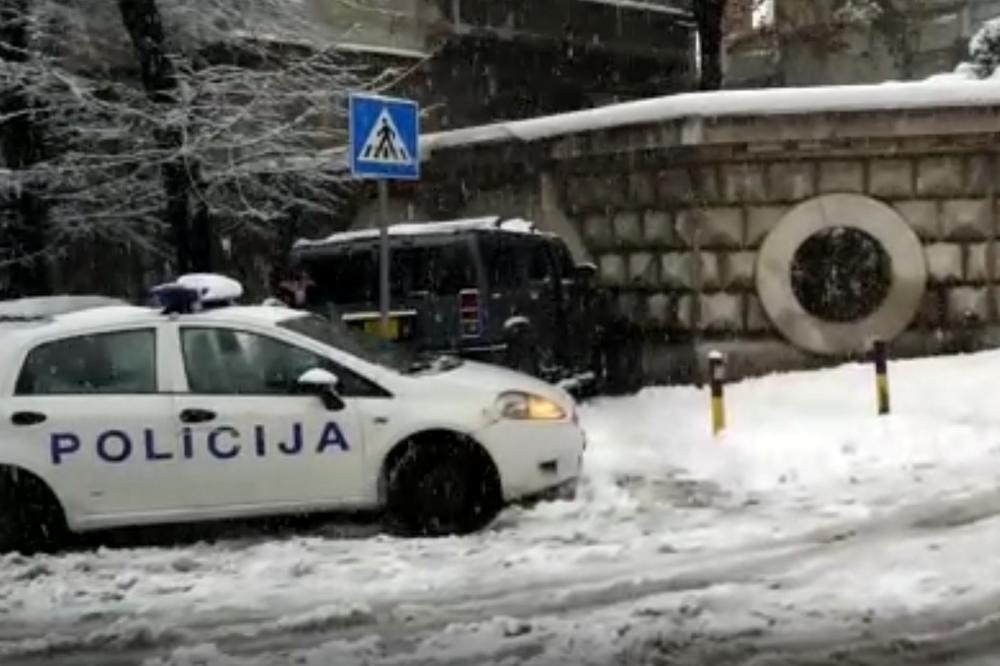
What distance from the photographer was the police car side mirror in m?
8.48

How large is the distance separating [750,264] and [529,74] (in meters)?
14.3

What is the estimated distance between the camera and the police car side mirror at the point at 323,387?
27.8 ft

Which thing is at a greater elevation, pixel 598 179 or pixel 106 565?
pixel 598 179

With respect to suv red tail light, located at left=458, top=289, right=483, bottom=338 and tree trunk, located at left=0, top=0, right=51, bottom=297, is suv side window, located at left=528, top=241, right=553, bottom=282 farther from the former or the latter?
tree trunk, located at left=0, top=0, right=51, bottom=297

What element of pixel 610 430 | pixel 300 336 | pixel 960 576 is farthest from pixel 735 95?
pixel 960 576

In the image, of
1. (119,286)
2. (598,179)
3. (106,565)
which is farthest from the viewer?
(119,286)

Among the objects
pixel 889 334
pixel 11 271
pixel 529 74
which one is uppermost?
pixel 529 74

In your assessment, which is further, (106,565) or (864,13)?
(864,13)

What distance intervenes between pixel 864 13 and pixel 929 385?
16.2m

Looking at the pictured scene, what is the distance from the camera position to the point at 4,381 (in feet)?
27.8

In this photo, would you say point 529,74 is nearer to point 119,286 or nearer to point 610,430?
point 119,286

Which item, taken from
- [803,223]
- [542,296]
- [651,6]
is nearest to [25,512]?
[542,296]

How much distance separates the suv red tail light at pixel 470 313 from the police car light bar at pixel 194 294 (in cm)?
336

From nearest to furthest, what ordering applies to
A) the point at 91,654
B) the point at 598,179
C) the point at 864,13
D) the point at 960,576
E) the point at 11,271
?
the point at 91,654
the point at 960,576
the point at 598,179
the point at 11,271
the point at 864,13
